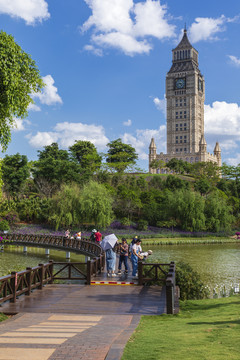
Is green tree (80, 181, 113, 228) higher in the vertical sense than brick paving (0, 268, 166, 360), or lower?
higher

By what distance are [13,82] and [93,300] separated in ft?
27.4

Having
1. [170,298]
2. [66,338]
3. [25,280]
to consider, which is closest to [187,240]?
[25,280]

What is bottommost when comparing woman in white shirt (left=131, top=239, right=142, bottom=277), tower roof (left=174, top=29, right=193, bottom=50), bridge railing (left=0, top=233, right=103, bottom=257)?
bridge railing (left=0, top=233, right=103, bottom=257)

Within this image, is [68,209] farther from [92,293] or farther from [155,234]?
[92,293]

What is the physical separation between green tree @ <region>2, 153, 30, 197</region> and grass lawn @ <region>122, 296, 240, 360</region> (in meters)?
51.5

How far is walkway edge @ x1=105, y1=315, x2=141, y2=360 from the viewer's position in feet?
19.4

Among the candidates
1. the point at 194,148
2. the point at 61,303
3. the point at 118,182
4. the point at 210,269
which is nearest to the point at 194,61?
the point at 194,148

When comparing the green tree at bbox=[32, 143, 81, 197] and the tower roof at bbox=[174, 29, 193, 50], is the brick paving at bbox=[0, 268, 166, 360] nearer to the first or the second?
the green tree at bbox=[32, 143, 81, 197]

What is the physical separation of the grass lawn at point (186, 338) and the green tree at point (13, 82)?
30.9ft

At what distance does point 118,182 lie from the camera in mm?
66812

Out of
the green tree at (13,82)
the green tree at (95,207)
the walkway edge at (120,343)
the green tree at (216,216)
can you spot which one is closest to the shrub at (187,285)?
the walkway edge at (120,343)

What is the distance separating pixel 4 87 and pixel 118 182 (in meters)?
52.9

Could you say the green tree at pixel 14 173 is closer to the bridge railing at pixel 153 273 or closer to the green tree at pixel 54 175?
the green tree at pixel 54 175

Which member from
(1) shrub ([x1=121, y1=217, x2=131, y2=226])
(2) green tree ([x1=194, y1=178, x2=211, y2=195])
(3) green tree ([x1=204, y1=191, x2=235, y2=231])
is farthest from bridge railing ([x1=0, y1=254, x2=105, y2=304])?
(2) green tree ([x1=194, y1=178, x2=211, y2=195])
